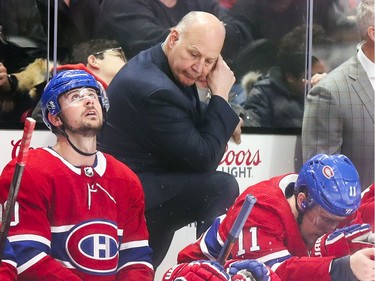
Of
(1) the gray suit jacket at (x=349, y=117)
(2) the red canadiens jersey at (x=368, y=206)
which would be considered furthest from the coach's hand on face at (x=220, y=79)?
(2) the red canadiens jersey at (x=368, y=206)

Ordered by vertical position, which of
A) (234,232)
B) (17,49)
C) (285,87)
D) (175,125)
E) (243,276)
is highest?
(17,49)

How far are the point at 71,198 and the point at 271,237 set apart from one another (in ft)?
2.53

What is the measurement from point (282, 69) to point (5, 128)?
3.21 ft

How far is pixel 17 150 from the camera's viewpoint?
2719mm

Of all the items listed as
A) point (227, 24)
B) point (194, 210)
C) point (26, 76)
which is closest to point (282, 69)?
point (227, 24)

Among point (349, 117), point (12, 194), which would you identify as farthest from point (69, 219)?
point (349, 117)

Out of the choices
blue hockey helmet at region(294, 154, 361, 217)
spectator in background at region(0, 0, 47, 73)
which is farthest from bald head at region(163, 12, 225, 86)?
blue hockey helmet at region(294, 154, 361, 217)

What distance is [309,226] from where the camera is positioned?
3.16m

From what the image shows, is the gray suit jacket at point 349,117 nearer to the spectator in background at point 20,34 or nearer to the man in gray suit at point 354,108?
the man in gray suit at point 354,108

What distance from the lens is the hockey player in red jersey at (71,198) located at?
2.66 meters

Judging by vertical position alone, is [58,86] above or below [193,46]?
below

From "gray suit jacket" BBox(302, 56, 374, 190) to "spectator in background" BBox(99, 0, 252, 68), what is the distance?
0.49 metres

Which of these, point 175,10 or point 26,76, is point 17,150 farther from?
point 175,10

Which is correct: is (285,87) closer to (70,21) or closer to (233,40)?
(233,40)
